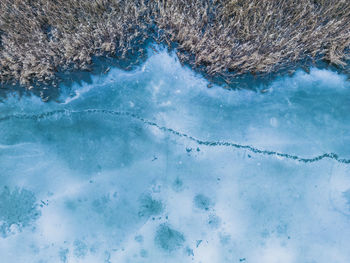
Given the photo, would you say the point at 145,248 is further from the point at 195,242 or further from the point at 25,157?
the point at 25,157

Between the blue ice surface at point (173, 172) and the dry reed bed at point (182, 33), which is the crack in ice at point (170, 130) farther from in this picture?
the dry reed bed at point (182, 33)

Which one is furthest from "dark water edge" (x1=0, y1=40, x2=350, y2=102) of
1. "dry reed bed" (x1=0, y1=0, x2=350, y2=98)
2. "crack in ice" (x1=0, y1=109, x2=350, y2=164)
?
"crack in ice" (x1=0, y1=109, x2=350, y2=164)

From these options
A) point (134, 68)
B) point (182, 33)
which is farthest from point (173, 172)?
point (182, 33)

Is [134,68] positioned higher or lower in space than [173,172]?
higher

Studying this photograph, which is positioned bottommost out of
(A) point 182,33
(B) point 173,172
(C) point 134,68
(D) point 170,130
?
(B) point 173,172

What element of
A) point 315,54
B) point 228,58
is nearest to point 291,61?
point 315,54

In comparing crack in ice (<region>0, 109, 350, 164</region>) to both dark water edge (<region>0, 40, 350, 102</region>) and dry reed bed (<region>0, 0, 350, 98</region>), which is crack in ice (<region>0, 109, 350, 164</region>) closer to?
dark water edge (<region>0, 40, 350, 102</region>)

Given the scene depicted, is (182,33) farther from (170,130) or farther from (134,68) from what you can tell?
(170,130)
